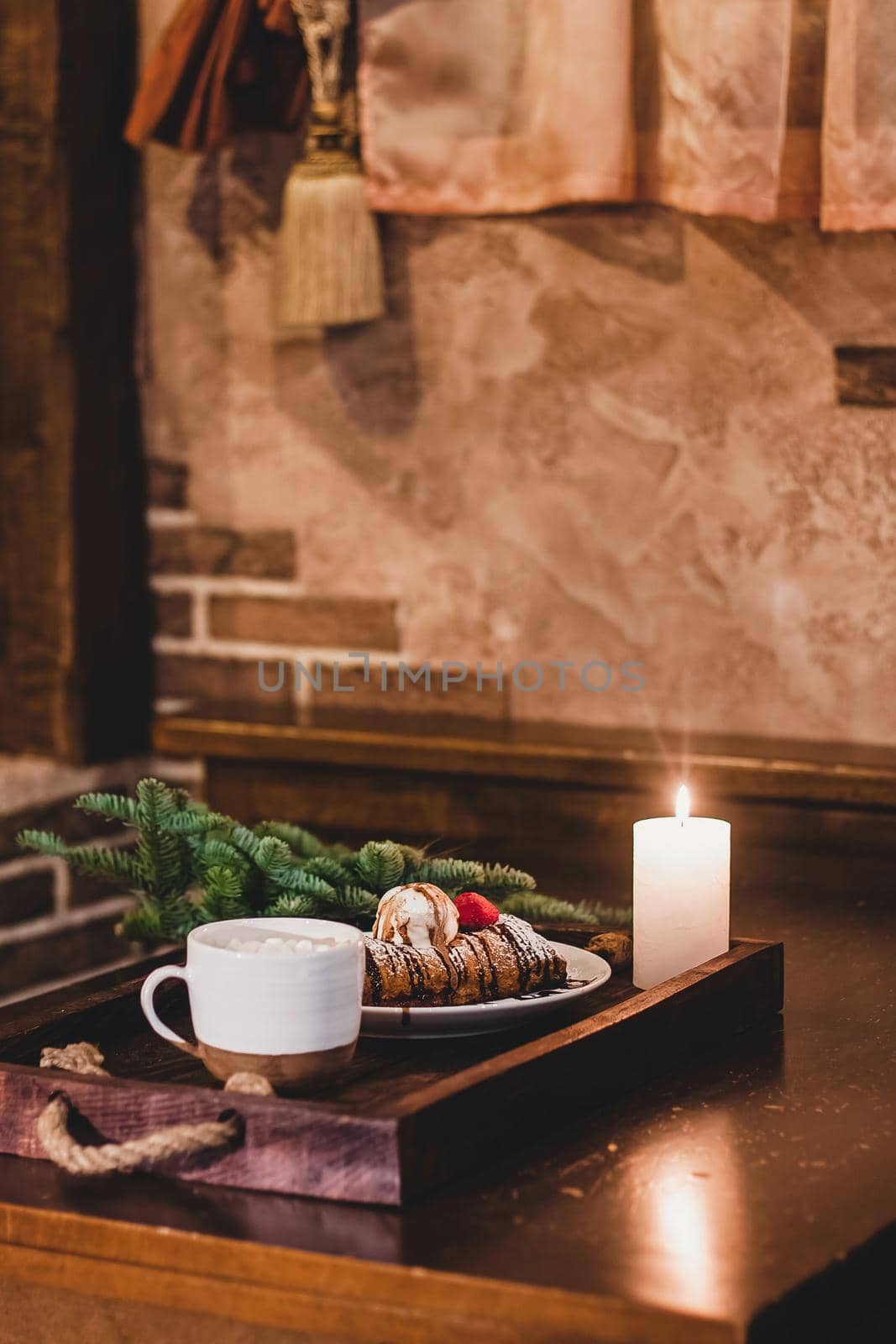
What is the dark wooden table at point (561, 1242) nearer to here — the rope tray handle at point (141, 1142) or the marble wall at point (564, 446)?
the rope tray handle at point (141, 1142)

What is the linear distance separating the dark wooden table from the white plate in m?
0.09

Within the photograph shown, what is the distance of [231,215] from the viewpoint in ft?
8.82

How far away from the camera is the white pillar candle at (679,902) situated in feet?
4.50

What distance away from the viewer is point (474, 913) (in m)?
1.33

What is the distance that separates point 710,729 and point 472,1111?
1.38 meters

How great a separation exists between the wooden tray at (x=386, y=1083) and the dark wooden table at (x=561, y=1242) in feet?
0.05

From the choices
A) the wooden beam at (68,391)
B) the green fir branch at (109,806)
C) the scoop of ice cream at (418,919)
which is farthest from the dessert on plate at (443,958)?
the wooden beam at (68,391)

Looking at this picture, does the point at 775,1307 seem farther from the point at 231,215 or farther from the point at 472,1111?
the point at 231,215

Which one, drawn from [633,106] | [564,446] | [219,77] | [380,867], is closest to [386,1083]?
[380,867]

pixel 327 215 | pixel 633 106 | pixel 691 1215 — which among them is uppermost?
pixel 633 106

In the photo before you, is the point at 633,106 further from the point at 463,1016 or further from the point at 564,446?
the point at 463,1016

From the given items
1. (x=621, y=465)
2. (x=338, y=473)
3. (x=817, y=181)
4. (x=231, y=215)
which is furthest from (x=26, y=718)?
(x=817, y=181)

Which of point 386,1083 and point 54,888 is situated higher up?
point 386,1083

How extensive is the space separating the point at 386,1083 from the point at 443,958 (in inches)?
4.8
